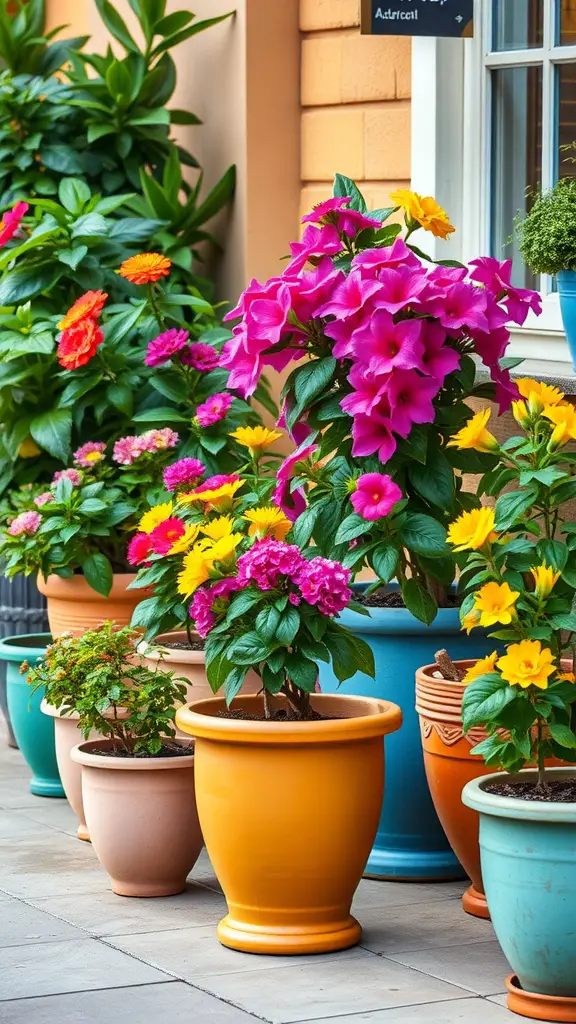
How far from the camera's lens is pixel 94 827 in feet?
14.9

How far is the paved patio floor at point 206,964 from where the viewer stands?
358 centimetres

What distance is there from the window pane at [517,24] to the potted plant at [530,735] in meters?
1.81

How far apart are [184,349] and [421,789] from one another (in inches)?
71.6

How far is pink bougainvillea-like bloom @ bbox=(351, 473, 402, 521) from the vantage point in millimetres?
4109

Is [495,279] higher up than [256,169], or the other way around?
[256,169]

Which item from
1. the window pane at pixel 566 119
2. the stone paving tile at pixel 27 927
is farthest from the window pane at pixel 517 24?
the stone paving tile at pixel 27 927

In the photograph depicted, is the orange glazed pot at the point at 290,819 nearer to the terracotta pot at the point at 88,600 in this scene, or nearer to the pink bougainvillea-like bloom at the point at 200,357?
the terracotta pot at the point at 88,600

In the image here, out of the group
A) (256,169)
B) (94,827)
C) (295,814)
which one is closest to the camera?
(295,814)

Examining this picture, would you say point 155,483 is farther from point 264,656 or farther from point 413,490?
point 264,656

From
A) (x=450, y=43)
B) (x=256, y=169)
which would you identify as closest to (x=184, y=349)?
(x=256, y=169)

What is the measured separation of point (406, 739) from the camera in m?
4.62

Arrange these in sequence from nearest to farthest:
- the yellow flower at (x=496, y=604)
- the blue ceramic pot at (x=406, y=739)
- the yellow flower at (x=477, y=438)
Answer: the yellow flower at (x=496, y=604) → the yellow flower at (x=477, y=438) → the blue ceramic pot at (x=406, y=739)

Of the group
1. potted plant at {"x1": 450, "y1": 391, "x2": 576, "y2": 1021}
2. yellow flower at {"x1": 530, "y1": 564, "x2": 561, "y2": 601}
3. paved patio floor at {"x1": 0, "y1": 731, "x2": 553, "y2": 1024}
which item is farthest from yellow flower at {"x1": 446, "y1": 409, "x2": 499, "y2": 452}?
paved patio floor at {"x1": 0, "y1": 731, "x2": 553, "y2": 1024}

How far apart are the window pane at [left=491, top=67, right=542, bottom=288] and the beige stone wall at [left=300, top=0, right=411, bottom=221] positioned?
0.38 m
